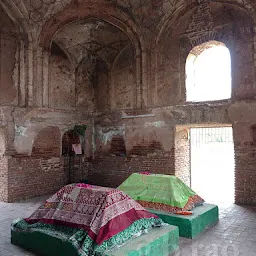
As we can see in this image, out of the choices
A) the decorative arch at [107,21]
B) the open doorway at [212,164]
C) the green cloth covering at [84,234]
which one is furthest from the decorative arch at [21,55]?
the open doorway at [212,164]

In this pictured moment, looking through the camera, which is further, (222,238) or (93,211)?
(222,238)

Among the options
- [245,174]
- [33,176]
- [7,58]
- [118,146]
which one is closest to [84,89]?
[118,146]

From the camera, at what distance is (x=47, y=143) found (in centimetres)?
994

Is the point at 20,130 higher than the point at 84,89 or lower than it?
lower

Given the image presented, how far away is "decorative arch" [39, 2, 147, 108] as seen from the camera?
9.70 m

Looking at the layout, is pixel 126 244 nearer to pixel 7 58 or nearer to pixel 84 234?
pixel 84 234

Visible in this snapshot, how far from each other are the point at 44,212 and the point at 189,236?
2735 mm

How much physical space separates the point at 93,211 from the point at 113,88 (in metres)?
7.39

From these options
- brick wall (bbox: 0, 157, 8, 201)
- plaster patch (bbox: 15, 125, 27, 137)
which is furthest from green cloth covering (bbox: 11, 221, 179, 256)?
plaster patch (bbox: 15, 125, 27, 137)

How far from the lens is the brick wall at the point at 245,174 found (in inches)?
315

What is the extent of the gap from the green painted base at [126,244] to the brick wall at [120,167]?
4.69 m

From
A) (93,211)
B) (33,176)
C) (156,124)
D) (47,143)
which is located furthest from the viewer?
(47,143)

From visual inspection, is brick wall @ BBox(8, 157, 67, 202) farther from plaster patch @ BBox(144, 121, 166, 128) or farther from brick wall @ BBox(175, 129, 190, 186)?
brick wall @ BBox(175, 129, 190, 186)

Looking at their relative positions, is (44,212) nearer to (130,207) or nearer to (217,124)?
(130,207)
